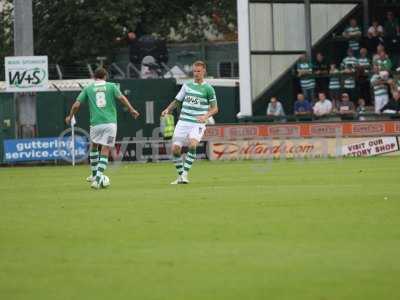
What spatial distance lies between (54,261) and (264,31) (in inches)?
1195

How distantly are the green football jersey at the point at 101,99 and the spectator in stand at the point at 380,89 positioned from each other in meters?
17.0

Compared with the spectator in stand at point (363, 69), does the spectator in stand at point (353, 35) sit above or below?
above

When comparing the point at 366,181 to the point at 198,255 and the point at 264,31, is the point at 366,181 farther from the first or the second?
the point at 264,31

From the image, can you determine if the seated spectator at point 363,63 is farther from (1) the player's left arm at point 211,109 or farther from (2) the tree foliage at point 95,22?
(1) the player's left arm at point 211,109

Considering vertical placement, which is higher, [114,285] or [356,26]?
[356,26]

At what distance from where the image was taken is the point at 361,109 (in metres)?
36.6

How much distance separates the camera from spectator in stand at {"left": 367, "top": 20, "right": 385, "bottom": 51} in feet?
127

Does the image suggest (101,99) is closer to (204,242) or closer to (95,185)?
(95,185)

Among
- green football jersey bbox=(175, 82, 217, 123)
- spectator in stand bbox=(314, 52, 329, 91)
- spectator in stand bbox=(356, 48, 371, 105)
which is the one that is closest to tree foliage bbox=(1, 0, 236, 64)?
spectator in stand bbox=(314, 52, 329, 91)

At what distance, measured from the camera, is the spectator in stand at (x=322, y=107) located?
36.8m

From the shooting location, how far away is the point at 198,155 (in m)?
35.2

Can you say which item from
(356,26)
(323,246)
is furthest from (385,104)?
(323,246)

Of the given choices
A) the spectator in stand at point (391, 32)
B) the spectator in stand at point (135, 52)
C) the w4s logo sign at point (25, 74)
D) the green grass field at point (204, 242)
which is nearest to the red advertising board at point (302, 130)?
the w4s logo sign at point (25, 74)

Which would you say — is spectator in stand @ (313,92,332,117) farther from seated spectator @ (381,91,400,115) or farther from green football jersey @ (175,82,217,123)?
green football jersey @ (175,82,217,123)
